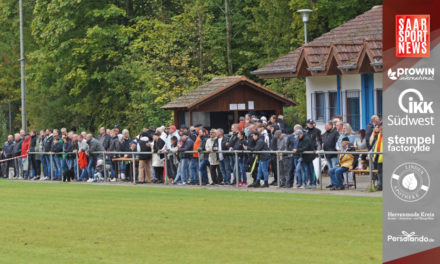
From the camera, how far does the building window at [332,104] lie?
3738 centimetres

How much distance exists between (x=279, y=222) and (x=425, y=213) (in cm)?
1061

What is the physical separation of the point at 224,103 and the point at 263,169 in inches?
570

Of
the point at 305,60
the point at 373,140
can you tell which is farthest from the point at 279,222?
the point at 305,60

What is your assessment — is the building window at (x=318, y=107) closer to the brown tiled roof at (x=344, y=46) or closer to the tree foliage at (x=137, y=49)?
the brown tiled roof at (x=344, y=46)

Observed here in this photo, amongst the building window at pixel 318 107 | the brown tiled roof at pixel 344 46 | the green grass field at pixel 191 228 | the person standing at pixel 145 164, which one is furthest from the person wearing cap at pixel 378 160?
the building window at pixel 318 107

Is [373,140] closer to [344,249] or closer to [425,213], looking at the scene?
[344,249]

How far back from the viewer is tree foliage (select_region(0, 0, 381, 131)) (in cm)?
4938

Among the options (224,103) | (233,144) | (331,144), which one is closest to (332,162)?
(331,144)

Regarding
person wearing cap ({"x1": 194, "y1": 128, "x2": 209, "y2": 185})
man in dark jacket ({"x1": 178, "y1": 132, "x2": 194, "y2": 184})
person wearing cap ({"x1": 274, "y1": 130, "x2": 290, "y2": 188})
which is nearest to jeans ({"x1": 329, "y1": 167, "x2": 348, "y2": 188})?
person wearing cap ({"x1": 274, "y1": 130, "x2": 290, "y2": 188})

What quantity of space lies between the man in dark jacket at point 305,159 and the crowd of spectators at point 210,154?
3cm

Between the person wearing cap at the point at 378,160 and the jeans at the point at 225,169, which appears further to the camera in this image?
the jeans at the point at 225,169

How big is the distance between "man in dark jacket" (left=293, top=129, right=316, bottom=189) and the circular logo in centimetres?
1797

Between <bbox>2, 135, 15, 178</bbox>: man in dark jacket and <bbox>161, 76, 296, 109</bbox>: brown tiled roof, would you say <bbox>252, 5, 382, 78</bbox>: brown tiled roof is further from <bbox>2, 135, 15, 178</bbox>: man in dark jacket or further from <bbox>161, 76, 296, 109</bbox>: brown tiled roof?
<bbox>2, 135, 15, 178</bbox>: man in dark jacket

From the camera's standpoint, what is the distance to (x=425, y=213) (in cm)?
716
